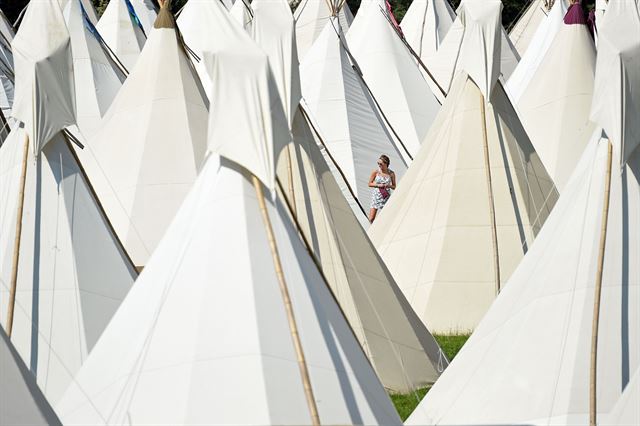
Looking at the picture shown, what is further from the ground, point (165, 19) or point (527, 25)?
point (527, 25)

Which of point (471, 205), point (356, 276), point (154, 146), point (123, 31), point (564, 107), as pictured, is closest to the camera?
point (356, 276)

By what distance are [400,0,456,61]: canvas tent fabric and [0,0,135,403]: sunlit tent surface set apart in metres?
16.2

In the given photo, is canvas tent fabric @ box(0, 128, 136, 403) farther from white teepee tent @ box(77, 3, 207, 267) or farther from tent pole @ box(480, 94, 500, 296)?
tent pole @ box(480, 94, 500, 296)

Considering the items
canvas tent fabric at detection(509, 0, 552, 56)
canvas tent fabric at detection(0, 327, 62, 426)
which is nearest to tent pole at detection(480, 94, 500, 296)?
canvas tent fabric at detection(0, 327, 62, 426)

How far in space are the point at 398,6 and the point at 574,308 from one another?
88.7ft

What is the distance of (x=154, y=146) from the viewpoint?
1559 centimetres

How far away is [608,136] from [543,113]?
21.7ft

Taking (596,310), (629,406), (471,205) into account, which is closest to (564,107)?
(471,205)

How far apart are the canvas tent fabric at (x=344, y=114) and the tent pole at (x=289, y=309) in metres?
9.85

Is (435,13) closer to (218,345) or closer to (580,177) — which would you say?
(580,177)

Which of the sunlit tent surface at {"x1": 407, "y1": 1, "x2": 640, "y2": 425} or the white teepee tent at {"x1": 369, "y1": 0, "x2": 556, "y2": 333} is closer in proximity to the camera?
the sunlit tent surface at {"x1": 407, "y1": 1, "x2": 640, "y2": 425}

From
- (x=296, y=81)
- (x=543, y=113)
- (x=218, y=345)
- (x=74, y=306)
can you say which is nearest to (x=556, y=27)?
(x=543, y=113)

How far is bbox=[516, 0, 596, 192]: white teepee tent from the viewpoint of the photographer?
17.2 metres

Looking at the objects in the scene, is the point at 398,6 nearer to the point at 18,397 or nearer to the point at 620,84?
the point at 620,84
